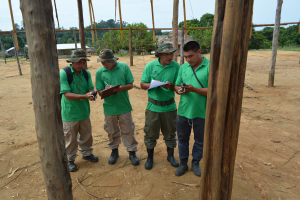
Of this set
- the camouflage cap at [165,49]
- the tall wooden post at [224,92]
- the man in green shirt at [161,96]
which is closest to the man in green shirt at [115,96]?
the man in green shirt at [161,96]

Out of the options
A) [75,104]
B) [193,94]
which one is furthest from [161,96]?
[75,104]

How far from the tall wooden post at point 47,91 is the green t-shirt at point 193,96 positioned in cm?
180

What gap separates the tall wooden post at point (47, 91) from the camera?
1851 mm

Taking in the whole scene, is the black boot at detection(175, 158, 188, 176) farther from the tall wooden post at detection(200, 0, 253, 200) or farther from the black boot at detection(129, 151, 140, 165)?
the tall wooden post at detection(200, 0, 253, 200)

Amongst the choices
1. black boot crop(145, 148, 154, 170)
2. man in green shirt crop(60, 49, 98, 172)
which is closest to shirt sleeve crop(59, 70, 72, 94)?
man in green shirt crop(60, 49, 98, 172)

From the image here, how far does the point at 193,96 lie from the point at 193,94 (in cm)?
3

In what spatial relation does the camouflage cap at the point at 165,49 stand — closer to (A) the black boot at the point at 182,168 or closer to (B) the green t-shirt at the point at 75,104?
(B) the green t-shirt at the point at 75,104

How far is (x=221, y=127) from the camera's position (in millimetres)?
1871

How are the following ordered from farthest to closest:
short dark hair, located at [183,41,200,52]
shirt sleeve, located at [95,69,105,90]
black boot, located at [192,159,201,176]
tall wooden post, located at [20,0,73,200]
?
shirt sleeve, located at [95,69,105,90] < black boot, located at [192,159,201,176] < short dark hair, located at [183,41,200,52] < tall wooden post, located at [20,0,73,200]

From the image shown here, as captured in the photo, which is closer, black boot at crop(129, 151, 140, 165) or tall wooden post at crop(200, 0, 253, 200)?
tall wooden post at crop(200, 0, 253, 200)

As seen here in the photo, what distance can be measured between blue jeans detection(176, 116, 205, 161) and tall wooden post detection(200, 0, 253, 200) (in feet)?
3.61

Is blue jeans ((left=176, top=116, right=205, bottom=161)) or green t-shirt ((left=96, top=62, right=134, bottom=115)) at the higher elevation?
green t-shirt ((left=96, top=62, right=134, bottom=115))

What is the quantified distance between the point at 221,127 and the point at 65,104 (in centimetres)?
261

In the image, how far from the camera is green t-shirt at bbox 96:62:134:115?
3605 mm
